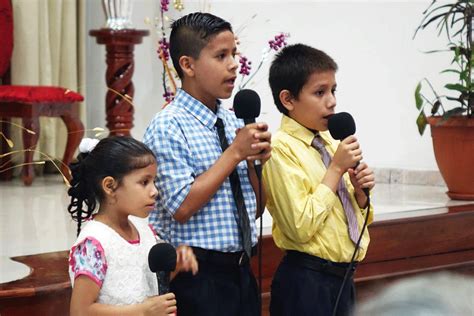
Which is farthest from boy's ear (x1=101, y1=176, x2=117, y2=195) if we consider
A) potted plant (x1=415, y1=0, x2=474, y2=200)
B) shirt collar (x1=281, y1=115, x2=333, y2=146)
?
potted plant (x1=415, y1=0, x2=474, y2=200)

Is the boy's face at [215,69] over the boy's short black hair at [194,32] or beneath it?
beneath

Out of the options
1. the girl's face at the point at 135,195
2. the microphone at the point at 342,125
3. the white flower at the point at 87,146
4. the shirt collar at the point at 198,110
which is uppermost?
the shirt collar at the point at 198,110

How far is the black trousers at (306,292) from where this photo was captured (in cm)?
255

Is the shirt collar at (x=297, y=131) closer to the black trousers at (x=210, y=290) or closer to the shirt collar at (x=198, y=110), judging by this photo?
the shirt collar at (x=198, y=110)

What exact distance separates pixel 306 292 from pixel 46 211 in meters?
2.40

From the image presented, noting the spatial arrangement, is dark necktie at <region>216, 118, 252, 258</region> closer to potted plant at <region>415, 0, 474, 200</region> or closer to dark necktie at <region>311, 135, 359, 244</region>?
dark necktie at <region>311, 135, 359, 244</region>

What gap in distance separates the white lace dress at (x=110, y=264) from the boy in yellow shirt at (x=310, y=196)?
1.62 feet

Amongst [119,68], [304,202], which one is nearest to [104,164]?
[304,202]

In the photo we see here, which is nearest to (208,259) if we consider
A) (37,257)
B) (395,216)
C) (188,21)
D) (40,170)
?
(188,21)

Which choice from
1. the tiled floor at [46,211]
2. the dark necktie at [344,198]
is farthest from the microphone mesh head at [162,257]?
the tiled floor at [46,211]

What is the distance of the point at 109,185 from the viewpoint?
2.18 m

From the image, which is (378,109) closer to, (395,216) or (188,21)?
(395,216)

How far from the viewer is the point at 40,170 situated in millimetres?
6465

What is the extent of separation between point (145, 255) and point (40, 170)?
14.5 feet
